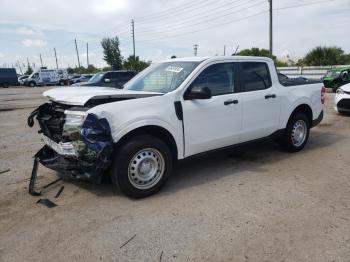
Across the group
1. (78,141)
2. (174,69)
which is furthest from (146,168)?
(174,69)

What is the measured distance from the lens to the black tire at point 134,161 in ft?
13.5

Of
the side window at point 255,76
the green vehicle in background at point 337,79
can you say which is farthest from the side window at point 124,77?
the side window at point 255,76

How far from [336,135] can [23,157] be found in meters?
6.79

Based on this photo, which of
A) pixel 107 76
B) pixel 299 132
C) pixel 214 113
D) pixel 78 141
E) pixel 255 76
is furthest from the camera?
pixel 107 76

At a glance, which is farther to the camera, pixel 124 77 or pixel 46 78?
pixel 46 78

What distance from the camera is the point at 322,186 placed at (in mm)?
4648

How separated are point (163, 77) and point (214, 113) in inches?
37.6

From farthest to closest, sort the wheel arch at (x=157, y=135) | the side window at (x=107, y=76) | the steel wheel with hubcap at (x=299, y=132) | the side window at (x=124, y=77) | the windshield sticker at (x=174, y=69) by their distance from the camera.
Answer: the side window at (x=124, y=77) → the side window at (x=107, y=76) → the steel wheel with hubcap at (x=299, y=132) → the windshield sticker at (x=174, y=69) → the wheel arch at (x=157, y=135)

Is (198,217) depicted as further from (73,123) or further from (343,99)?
(343,99)

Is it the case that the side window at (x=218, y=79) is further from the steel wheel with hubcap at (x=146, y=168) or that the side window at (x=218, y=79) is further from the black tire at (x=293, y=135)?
the black tire at (x=293, y=135)

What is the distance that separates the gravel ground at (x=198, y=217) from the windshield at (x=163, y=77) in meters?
1.38

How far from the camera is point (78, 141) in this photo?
405 cm

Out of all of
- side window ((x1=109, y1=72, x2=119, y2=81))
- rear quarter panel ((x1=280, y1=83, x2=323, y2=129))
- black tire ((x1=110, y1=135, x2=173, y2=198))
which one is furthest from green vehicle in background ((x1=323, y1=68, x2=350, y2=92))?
black tire ((x1=110, y1=135, x2=173, y2=198))

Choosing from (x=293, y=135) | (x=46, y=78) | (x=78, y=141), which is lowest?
(x=293, y=135)
